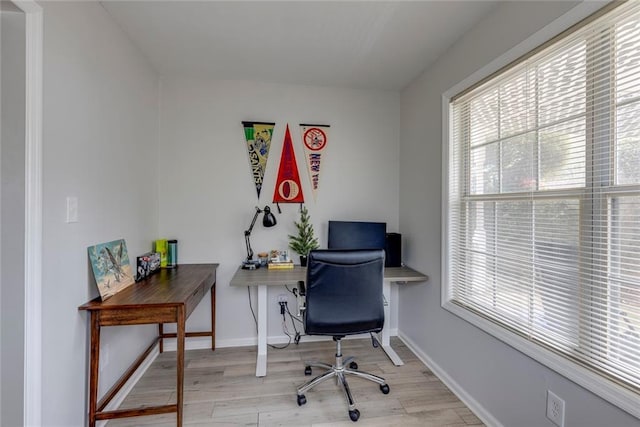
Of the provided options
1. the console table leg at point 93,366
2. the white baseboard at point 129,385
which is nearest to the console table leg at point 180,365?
the console table leg at point 93,366

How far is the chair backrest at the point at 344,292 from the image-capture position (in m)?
1.77

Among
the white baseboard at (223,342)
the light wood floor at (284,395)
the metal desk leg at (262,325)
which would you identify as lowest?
the light wood floor at (284,395)

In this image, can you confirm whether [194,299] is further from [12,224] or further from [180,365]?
[12,224]

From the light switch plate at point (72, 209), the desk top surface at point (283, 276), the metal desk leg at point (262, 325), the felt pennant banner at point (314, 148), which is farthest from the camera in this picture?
the felt pennant banner at point (314, 148)

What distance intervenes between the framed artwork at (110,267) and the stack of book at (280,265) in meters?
1.08

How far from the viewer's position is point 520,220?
1562 mm

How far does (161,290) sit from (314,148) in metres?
1.83

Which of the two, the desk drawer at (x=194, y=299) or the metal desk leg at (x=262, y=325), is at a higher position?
the desk drawer at (x=194, y=299)

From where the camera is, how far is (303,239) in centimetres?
269

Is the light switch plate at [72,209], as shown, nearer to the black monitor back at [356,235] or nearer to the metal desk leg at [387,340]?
the black monitor back at [356,235]

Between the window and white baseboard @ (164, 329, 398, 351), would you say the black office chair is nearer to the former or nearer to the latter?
the window

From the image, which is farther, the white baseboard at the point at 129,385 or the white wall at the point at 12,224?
the white baseboard at the point at 129,385

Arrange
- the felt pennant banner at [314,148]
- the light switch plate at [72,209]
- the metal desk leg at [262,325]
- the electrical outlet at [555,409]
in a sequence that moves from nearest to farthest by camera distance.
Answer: the electrical outlet at [555,409], the light switch plate at [72,209], the metal desk leg at [262,325], the felt pennant banner at [314,148]

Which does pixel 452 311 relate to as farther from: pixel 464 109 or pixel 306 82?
pixel 306 82
